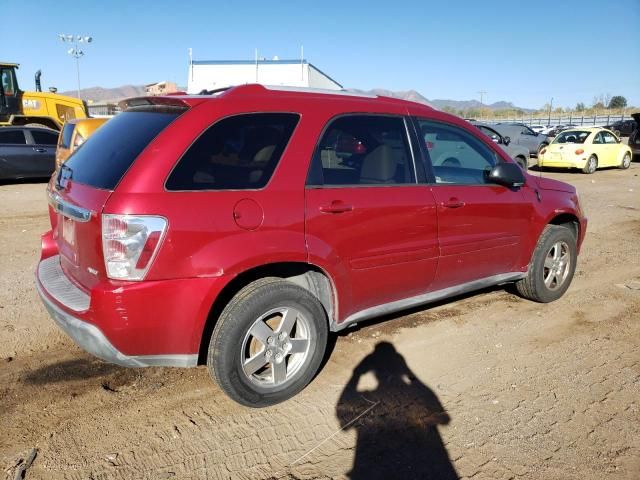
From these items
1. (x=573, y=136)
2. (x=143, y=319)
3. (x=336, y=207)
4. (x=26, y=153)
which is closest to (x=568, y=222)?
(x=336, y=207)

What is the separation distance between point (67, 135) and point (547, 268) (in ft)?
30.9

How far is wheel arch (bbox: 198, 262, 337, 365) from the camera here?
2.98 m

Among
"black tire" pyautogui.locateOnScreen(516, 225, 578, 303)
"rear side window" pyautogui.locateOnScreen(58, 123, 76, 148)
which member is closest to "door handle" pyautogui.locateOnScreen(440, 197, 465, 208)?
"black tire" pyautogui.locateOnScreen(516, 225, 578, 303)

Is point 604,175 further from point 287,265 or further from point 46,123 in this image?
point 46,123

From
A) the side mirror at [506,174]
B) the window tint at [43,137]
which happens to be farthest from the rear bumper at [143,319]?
the window tint at [43,137]

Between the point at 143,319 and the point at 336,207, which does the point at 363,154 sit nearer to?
the point at 336,207

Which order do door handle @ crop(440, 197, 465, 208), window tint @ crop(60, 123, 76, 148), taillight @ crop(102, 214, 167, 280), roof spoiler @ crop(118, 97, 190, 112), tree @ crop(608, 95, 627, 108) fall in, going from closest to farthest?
taillight @ crop(102, 214, 167, 280), roof spoiler @ crop(118, 97, 190, 112), door handle @ crop(440, 197, 465, 208), window tint @ crop(60, 123, 76, 148), tree @ crop(608, 95, 627, 108)

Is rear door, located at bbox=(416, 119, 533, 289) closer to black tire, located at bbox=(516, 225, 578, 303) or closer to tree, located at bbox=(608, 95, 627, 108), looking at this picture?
Result: black tire, located at bbox=(516, 225, 578, 303)

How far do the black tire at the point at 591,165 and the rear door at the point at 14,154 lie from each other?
16.4 metres

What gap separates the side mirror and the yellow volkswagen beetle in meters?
14.0

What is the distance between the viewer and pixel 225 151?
2914 mm

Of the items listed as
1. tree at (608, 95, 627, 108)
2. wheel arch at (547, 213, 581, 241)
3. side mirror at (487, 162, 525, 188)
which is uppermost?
tree at (608, 95, 627, 108)

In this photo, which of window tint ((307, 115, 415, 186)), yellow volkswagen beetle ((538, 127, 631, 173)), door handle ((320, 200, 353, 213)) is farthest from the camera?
yellow volkswagen beetle ((538, 127, 631, 173))

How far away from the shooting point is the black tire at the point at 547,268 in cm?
466
